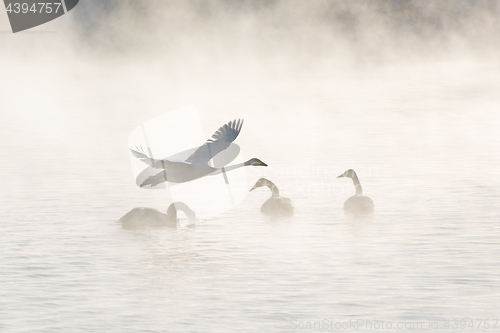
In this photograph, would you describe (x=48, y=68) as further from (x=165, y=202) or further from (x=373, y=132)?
(x=165, y=202)

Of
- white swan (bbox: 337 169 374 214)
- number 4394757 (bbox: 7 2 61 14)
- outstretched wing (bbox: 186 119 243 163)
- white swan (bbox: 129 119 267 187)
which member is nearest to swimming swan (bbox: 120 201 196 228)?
white swan (bbox: 129 119 267 187)

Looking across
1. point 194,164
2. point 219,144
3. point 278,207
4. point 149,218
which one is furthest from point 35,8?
point 149,218

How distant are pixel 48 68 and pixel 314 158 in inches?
1099

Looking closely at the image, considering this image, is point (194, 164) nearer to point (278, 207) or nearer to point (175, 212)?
point (175, 212)

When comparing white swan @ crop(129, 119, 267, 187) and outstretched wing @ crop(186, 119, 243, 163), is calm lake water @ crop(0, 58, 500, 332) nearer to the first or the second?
white swan @ crop(129, 119, 267, 187)

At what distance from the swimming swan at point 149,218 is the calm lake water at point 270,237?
25 cm

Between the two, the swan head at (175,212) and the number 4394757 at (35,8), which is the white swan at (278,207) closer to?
the swan head at (175,212)

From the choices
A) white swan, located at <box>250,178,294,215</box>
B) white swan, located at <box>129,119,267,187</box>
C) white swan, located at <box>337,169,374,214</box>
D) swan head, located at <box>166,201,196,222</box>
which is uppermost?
white swan, located at <box>129,119,267,187</box>

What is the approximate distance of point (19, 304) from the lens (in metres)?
7.98

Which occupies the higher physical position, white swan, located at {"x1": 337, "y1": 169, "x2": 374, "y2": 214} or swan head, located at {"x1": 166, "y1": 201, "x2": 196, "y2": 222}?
swan head, located at {"x1": 166, "y1": 201, "x2": 196, "y2": 222}

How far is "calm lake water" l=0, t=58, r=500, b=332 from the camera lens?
25.8 ft

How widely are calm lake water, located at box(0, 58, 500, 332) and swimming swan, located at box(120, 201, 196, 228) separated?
25cm

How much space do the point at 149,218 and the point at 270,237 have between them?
66.5 inches

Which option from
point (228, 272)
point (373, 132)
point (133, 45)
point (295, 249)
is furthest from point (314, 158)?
point (133, 45)
